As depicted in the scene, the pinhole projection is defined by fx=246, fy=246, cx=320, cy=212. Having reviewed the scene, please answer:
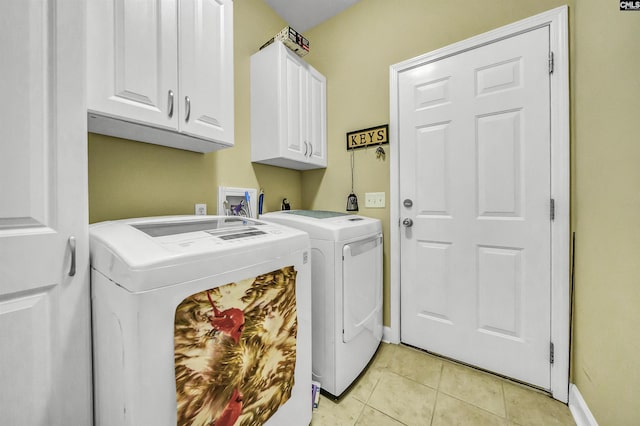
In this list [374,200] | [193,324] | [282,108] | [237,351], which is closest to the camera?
[193,324]

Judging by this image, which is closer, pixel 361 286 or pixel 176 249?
pixel 176 249

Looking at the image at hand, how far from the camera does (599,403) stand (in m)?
1.10

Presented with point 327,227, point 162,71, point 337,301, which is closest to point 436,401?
point 337,301

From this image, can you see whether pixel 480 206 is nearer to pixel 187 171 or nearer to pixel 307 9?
pixel 187 171

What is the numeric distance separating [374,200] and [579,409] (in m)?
1.61

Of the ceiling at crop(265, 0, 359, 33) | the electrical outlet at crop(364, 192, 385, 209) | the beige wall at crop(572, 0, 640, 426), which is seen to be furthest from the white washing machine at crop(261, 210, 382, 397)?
the ceiling at crop(265, 0, 359, 33)

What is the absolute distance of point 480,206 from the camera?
163cm

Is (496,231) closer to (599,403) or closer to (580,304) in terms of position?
(580,304)

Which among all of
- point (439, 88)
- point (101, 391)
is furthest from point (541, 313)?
point (101, 391)

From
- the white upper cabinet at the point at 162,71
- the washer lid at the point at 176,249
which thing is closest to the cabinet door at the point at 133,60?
the white upper cabinet at the point at 162,71

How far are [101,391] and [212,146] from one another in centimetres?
119

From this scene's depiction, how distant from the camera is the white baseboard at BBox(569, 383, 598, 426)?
3.79ft

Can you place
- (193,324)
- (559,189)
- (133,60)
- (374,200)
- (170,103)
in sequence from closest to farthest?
(193,324)
(133,60)
(170,103)
(559,189)
(374,200)

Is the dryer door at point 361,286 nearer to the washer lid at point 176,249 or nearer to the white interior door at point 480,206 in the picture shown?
the white interior door at point 480,206
